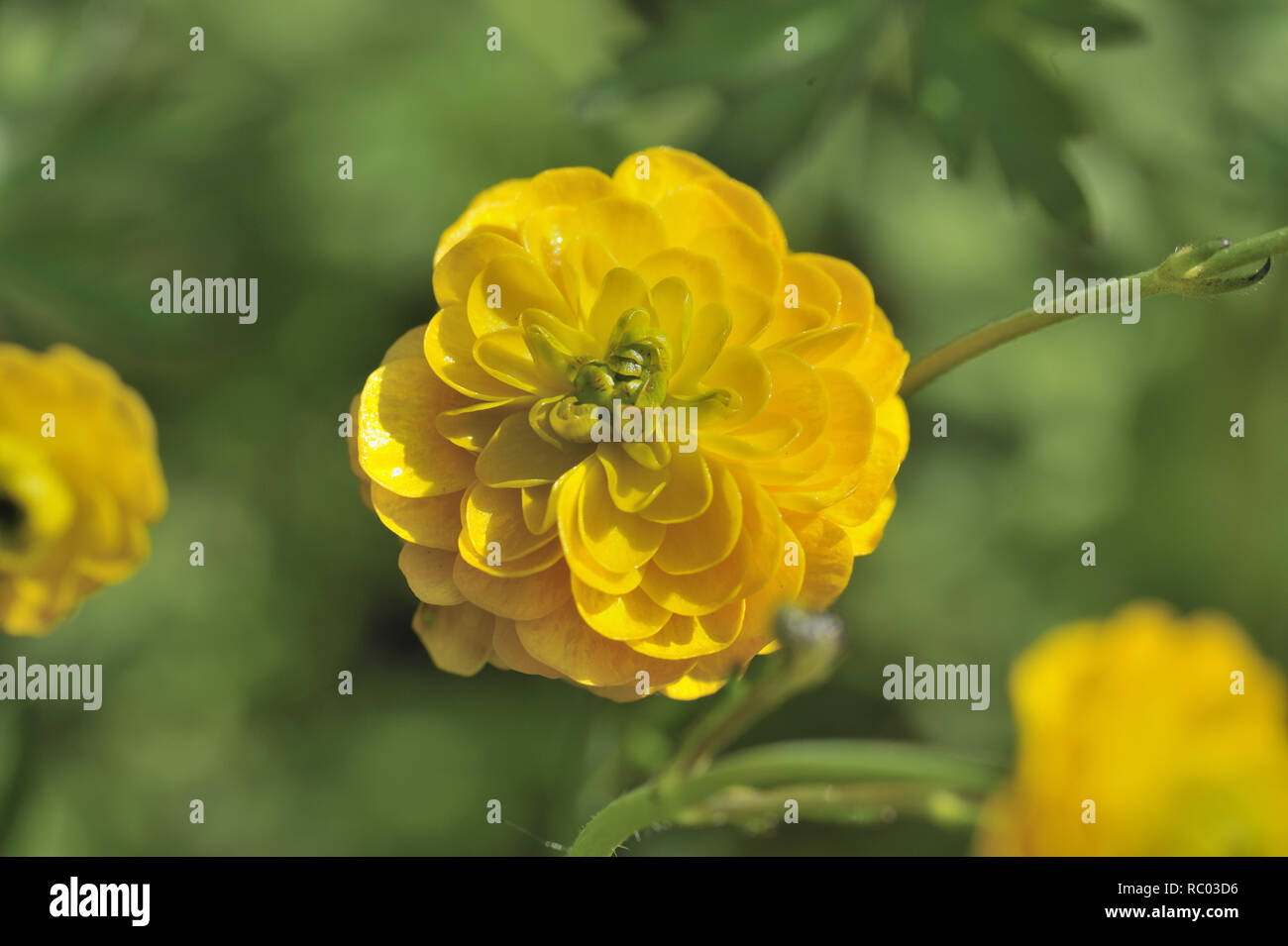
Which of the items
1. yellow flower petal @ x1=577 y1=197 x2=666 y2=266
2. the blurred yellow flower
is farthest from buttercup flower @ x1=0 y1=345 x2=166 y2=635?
the blurred yellow flower

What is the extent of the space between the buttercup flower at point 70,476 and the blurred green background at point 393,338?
0.45 metres

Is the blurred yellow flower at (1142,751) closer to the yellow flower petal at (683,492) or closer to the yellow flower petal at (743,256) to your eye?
the yellow flower petal at (683,492)

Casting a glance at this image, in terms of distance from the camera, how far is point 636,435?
1.03 meters

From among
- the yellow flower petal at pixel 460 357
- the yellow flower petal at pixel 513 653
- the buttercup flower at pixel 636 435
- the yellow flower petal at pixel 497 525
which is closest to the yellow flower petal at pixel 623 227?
the buttercup flower at pixel 636 435

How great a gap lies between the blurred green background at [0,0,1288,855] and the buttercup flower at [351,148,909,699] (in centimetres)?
82

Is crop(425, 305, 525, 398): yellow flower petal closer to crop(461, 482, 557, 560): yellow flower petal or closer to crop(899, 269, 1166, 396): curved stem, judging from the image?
crop(461, 482, 557, 560): yellow flower petal

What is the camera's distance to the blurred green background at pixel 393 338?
1.90m

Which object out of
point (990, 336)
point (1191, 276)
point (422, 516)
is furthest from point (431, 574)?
point (1191, 276)

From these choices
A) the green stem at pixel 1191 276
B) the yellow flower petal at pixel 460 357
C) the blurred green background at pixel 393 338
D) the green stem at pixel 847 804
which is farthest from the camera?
the blurred green background at pixel 393 338

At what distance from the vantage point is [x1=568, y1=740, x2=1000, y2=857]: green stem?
0.87 metres

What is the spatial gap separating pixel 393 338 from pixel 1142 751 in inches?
58.1

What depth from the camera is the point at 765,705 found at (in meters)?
0.81
